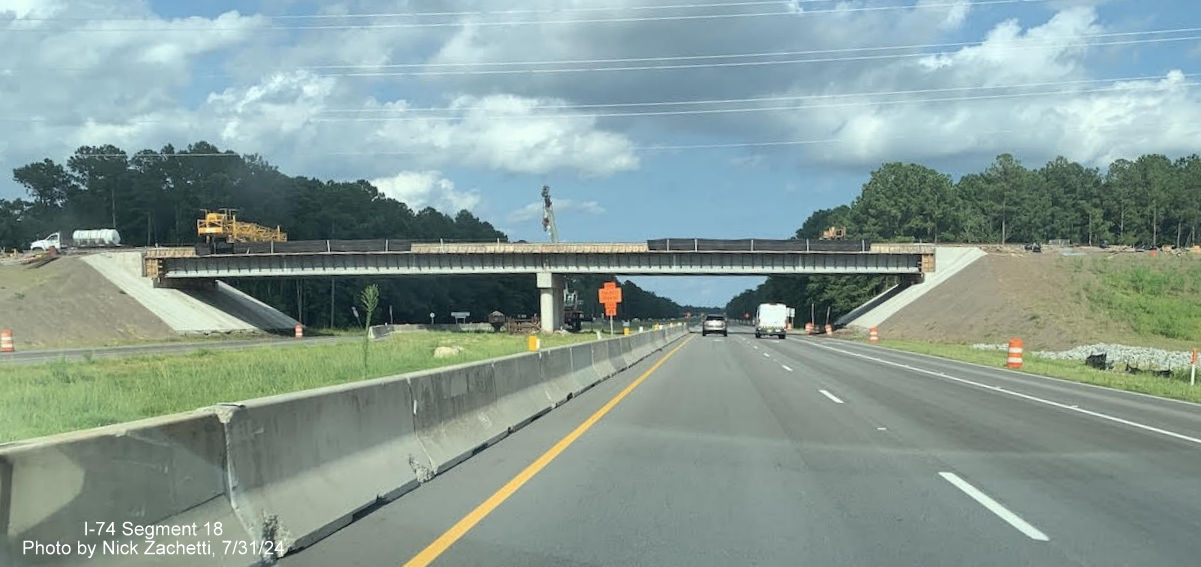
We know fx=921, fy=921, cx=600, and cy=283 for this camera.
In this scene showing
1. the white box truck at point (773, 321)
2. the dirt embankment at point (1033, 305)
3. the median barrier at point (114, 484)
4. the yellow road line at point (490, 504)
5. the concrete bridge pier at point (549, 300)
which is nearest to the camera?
the median barrier at point (114, 484)

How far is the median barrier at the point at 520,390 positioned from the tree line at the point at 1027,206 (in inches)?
4155

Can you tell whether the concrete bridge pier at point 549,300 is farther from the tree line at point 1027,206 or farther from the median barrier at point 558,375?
the median barrier at point 558,375

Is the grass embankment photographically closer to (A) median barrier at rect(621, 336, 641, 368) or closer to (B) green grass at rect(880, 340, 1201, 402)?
(A) median barrier at rect(621, 336, 641, 368)

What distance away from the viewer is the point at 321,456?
23.9 ft

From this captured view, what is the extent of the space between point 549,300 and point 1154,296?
4613 cm

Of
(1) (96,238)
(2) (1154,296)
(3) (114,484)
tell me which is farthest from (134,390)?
(1) (96,238)

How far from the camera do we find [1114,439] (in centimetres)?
1312

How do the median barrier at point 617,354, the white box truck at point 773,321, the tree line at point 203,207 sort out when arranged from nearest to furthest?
the median barrier at point 617,354 → the white box truck at point 773,321 → the tree line at point 203,207

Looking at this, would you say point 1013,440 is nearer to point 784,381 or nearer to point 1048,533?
point 1048,533

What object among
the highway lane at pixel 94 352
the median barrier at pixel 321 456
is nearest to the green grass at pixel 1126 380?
the median barrier at pixel 321 456

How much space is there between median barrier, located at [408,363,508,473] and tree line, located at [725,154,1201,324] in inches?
4302

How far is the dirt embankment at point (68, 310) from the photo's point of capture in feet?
177

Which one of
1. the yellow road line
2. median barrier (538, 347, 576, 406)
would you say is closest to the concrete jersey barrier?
median barrier (538, 347, 576, 406)

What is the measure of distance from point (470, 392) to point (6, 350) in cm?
3765
